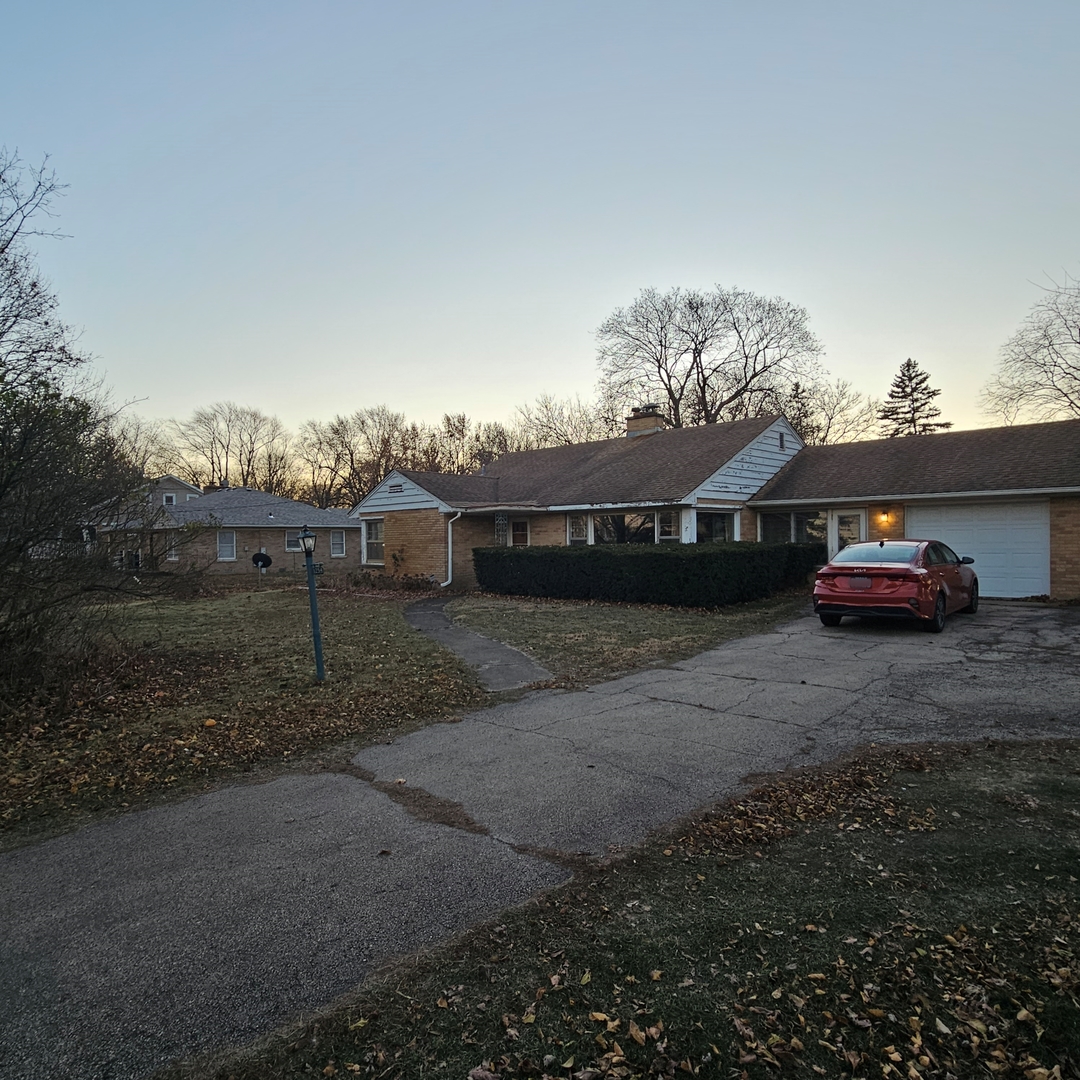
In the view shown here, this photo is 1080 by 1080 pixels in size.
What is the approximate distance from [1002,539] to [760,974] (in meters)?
16.7

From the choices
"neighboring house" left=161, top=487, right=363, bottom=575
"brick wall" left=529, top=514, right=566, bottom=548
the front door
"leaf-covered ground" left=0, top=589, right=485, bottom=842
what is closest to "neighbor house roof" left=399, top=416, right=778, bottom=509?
"brick wall" left=529, top=514, right=566, bottom=548

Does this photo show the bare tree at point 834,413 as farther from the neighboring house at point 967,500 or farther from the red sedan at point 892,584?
the red sedan at point 892,584

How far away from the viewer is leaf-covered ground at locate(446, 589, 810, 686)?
31.6 ft

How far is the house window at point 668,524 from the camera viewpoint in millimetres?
18734

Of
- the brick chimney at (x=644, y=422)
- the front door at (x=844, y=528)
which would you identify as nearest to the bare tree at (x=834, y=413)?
the brick chimney at (x=644, y=422)

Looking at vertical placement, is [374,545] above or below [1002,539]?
above

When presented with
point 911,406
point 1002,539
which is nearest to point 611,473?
point 1002,539

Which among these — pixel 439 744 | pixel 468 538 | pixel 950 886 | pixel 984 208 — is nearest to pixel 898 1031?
pixel 950 886

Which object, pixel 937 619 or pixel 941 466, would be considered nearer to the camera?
pixel 937 619

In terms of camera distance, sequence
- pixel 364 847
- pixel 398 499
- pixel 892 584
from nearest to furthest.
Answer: pixel 364 847
pixel 892 584
pixel 398 499

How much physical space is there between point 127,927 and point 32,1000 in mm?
518

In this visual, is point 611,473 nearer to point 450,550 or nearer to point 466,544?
point 466,544

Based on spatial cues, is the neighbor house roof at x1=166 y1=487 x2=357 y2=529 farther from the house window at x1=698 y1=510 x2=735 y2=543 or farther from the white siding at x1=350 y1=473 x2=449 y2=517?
the house window at x1=698 y1=510 x2=735 y2=543

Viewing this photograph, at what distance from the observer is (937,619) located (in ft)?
36.4
